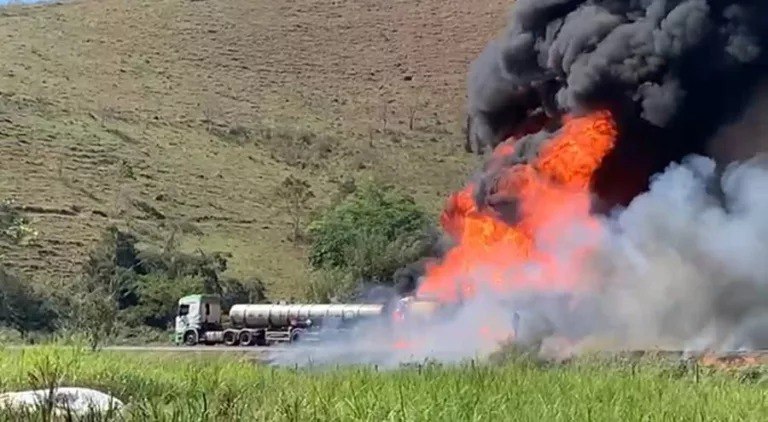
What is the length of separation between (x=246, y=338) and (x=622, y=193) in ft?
75.1

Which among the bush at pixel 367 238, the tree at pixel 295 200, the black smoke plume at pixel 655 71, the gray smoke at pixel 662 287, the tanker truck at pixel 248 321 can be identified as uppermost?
the tree at pixel 295 200

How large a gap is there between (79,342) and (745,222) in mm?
17743

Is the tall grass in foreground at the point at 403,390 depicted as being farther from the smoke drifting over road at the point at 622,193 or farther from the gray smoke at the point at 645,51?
the gray smoke at the point at 645,51

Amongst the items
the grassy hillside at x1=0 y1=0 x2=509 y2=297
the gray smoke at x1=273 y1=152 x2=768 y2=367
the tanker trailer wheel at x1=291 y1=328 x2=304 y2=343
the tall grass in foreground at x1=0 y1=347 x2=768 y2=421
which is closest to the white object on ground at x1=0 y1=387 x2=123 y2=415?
the tall grass in foreground at x1=0 y1=347 x2=768 y2=421

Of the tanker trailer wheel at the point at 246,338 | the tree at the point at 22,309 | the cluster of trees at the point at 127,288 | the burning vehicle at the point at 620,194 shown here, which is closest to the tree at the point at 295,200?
the cluster of trees at the point at 127,288

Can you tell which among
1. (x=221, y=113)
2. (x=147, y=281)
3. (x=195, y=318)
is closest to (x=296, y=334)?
(x=195, y=318)

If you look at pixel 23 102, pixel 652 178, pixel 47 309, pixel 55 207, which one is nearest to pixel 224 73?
pixel 23 102

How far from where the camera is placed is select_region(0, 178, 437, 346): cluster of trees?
189 ft

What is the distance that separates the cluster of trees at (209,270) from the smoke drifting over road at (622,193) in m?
21.7

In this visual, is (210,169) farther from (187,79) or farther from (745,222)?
(745,222)

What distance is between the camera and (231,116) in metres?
98.2

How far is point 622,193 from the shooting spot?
35.9 meters

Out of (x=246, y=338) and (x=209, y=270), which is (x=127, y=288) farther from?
(x=246, y=338)

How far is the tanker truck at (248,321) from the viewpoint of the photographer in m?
52.6
